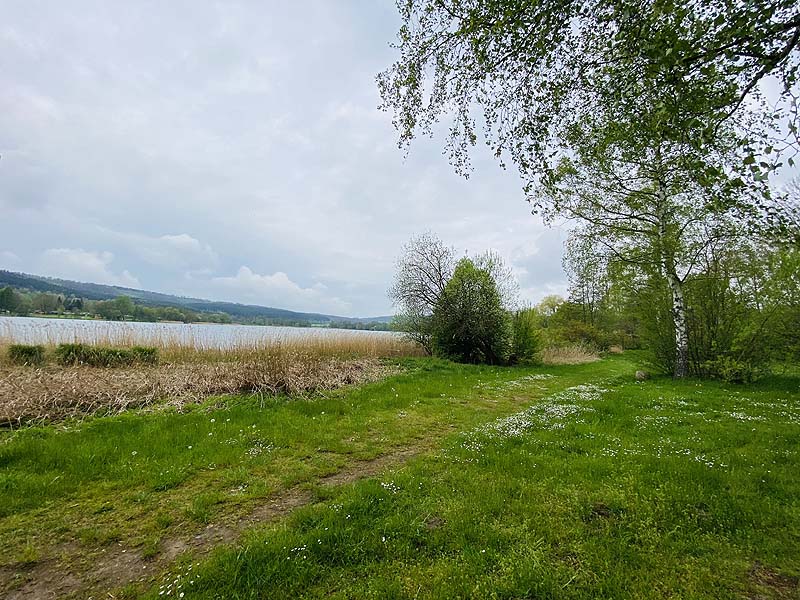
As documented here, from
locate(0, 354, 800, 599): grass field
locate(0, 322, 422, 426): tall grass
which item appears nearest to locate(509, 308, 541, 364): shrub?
locate(0, 322, 422, 426): tall grass

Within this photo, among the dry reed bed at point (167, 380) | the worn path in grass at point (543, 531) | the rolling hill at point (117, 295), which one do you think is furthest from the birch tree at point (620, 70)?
the rolling hill at point (117, 295)

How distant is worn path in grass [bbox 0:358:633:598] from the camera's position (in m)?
3.30

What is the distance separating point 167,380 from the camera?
954 cm

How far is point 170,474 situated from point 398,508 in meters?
3.26

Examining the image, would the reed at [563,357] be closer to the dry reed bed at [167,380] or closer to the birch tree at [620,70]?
the dry reed bed at [167,380]

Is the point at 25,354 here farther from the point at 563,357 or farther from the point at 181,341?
the point at 563,357

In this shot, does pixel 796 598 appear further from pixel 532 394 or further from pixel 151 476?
pixel 532 394

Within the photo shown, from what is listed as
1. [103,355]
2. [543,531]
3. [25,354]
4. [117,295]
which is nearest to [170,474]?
[543,531]

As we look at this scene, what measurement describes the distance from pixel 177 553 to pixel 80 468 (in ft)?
9.78

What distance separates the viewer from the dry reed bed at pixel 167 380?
7.45 meters

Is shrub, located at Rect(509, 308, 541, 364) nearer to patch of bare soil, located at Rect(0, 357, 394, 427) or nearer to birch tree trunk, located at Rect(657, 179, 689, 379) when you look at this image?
birch tree trunk, located at Rect(657, 179, 689, 379)

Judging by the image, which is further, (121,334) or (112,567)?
(121,334)

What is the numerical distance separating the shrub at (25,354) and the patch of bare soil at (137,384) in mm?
757

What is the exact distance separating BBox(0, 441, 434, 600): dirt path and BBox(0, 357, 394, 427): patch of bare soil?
536 cm
